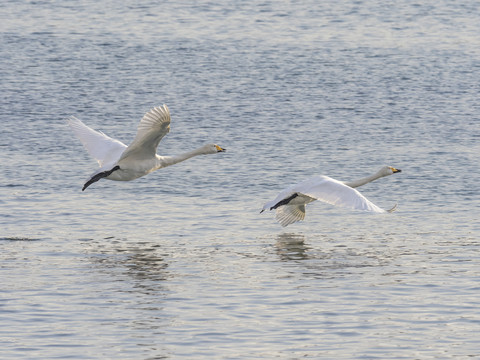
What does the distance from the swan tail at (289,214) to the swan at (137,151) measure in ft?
5.54

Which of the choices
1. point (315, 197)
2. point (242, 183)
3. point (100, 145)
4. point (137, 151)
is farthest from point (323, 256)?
point (242, 183)

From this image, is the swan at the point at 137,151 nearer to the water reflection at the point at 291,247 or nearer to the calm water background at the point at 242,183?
the calm water background at the point at 242,183

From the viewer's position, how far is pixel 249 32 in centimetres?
4319

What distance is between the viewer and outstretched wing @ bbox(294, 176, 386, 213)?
763 inches

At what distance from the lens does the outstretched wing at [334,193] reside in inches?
763

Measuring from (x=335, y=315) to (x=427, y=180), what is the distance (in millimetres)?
9893

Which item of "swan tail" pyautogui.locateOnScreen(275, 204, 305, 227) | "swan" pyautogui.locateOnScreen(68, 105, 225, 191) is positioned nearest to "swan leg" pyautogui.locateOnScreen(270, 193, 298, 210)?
"swan tail" pyautogui.locateOnScreen(275, 204, 305, 227)

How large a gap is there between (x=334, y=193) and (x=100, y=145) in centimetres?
505

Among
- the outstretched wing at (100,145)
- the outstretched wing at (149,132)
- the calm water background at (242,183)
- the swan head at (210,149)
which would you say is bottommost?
the calm water background at (242,183)

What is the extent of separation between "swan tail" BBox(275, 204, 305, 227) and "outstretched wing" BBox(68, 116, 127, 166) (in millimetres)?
3161

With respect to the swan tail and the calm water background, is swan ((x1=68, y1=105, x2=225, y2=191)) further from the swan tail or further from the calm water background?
the swan tail

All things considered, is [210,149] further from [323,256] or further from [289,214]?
[323,256]

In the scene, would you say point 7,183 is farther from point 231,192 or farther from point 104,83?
point 104,83

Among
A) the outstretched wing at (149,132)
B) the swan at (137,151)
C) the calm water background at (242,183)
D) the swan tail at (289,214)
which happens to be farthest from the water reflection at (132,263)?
the swan tail at (289,214)
